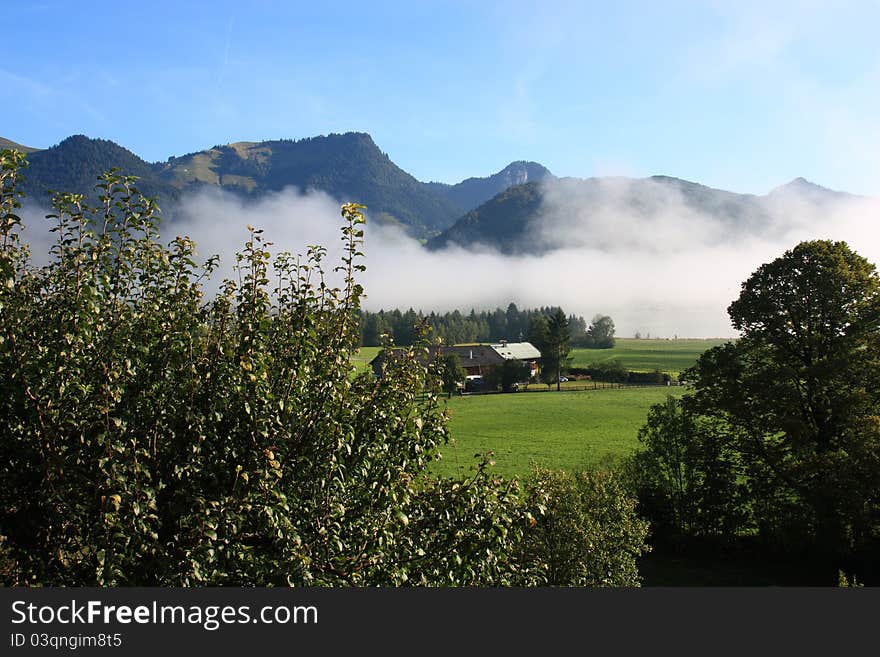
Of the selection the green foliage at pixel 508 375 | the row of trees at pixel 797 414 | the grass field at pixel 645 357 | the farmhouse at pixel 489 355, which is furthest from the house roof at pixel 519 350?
the row of trees at pixel 797 414

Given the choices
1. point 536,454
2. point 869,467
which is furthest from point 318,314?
point 536,454

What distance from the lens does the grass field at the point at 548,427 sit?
2249 inches

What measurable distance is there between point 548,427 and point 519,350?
85.0m

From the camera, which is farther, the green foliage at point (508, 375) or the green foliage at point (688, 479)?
the green foliage at point (508, 375)

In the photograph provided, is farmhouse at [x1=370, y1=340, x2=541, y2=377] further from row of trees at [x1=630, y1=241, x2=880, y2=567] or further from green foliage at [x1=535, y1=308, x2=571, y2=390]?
row of trees at [x1=630, y1=241, x2=880, y2=567]

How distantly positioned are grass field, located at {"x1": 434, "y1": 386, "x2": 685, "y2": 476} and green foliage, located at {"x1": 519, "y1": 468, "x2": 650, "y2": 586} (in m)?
18.6

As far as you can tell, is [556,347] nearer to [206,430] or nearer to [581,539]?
[581,539]

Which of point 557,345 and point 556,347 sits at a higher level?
point 557,345

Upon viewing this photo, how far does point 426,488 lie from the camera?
10.4 metres

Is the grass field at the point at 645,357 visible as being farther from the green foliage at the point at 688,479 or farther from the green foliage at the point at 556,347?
the green foliage at the point at 688,479

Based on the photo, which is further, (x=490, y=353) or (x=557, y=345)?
(x=490, y=353)

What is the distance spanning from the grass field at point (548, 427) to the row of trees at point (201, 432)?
1321 inches


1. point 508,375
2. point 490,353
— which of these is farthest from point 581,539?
point 490,353

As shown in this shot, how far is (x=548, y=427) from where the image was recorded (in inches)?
3044
